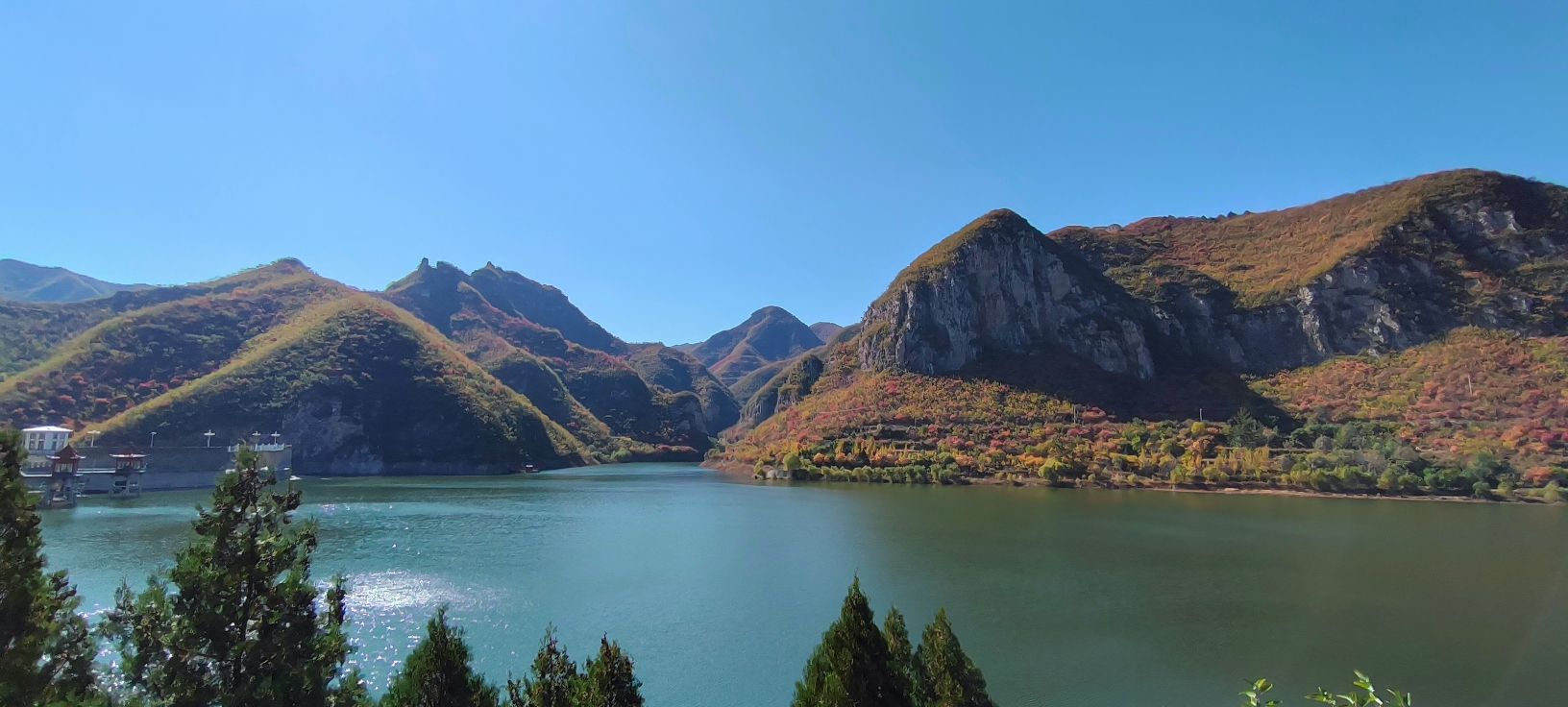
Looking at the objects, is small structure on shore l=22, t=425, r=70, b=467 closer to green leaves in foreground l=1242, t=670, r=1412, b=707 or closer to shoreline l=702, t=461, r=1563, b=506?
shoreline l=702, t=461, r=1563, b=506

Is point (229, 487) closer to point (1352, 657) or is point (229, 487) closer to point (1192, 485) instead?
point (1352, 657)

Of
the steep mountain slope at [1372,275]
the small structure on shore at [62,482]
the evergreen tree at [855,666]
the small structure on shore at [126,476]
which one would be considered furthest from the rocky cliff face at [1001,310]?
the evergreen tree at [855,666]

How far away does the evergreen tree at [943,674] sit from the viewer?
12664 mm

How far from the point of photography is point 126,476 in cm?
8375

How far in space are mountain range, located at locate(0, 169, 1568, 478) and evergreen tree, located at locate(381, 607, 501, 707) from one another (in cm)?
9606

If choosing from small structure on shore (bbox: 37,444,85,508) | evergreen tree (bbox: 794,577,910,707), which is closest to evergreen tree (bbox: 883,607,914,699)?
evergreen tree (bbox: 794,577,910,707)

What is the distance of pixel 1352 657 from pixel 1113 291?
143196mm

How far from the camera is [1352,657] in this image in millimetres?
25453

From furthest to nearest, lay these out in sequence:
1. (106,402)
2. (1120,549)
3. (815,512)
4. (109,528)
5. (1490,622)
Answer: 1. (106,402)
2. (815,512)
3. (109,528)
4. (1120,549)
5. (1490,622)

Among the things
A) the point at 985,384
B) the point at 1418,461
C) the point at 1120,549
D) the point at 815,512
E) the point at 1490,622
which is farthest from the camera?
the point at 985,384

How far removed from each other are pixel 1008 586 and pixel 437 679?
31.4 m

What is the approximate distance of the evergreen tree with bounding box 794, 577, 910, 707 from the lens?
1127 cm

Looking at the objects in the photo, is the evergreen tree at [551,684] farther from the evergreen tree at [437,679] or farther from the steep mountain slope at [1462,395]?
the steep mountain slope at [1462,395]

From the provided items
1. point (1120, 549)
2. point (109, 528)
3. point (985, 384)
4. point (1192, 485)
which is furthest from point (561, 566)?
point (985, 384)
